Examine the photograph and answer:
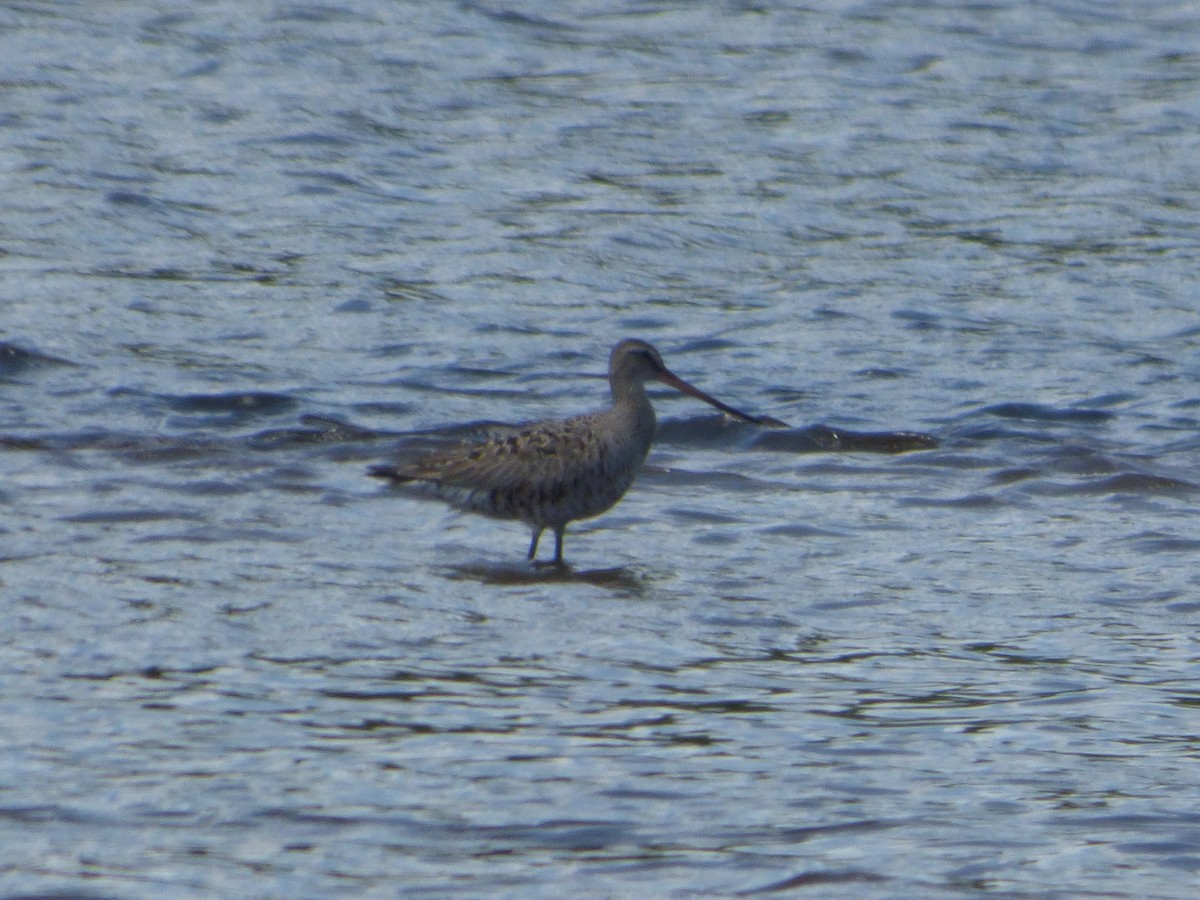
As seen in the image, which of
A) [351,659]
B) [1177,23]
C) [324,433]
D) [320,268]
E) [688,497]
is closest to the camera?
[351,659]

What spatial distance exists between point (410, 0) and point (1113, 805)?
15.6 metres

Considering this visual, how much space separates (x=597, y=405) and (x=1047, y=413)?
Answer: 2356mm

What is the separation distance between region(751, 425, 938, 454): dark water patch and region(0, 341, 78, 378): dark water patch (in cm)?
385

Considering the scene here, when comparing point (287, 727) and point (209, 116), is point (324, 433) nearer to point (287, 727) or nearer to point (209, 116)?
point (287, 727)

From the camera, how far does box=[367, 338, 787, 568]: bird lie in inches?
363

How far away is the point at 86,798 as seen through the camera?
5910 millimetres

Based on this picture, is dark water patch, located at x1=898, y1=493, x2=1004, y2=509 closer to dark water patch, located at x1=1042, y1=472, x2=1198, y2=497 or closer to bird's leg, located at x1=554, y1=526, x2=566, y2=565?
dark water patch, located at x1=1042, y1=472, x2=1198, y2=497

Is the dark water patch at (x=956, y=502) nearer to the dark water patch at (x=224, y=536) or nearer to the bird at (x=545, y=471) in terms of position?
the bird at (x=545, y=471)

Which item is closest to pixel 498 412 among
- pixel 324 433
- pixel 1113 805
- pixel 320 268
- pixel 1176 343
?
pixel 324 433

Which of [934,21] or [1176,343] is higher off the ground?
[934,21]

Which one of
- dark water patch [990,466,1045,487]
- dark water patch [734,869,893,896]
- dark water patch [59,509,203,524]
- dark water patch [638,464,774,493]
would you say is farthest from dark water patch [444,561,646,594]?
dark water patch [734,869,893,896]

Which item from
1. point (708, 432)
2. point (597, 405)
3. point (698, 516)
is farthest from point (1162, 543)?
point (597, 405)

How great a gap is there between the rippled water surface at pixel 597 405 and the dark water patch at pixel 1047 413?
52mm

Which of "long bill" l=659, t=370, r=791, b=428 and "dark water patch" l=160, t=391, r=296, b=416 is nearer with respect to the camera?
"long bill" l=659, t=370, r=791, b=428
